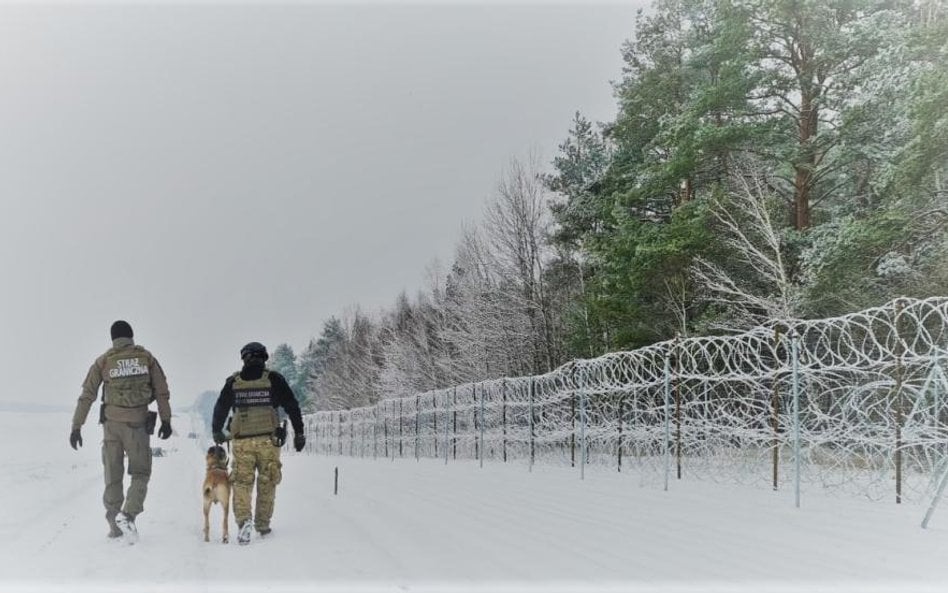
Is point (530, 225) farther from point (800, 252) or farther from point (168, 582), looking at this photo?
point (168, 582)

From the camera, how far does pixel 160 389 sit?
664cm

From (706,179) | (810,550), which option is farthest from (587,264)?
(810,550)

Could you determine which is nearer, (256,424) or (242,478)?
(242,478)

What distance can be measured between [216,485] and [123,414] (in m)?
1.07

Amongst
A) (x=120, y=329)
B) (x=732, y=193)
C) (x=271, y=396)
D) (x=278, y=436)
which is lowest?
(x=278, y=436)

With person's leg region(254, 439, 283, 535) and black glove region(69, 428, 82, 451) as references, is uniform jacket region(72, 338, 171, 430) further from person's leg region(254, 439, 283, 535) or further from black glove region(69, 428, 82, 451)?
person's leg region(254, 439, 283, 535)

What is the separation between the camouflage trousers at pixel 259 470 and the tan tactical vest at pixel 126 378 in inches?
38.3

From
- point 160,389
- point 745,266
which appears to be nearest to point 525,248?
point 745,266

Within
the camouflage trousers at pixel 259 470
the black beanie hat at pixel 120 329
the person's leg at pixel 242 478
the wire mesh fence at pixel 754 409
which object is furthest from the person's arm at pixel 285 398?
the wire mesh fence at pixel 754 409

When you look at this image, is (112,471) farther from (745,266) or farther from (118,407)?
(745,266)

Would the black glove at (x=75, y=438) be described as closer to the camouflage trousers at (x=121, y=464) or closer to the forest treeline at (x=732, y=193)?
the camouflage trousers at (x=121, y=464)

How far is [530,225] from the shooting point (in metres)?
28.0

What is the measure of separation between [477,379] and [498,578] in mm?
27428

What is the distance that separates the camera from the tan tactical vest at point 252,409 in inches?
259
